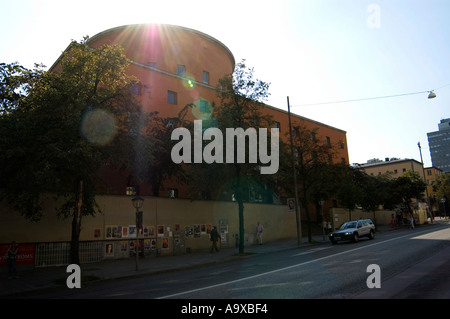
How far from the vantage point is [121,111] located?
14.2m

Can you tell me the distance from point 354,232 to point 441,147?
187 meters

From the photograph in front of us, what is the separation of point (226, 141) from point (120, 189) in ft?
37.2

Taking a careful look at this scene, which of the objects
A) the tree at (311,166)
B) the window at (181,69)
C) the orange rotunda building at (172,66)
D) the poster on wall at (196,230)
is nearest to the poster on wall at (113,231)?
the poster on wall at (196,230)

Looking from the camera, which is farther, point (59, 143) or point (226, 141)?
point (226, 141)

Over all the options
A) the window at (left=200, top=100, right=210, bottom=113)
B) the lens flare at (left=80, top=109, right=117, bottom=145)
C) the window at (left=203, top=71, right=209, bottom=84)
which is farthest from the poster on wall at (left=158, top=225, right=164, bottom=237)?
the window at (left=203, top=71, right=209, bottom=84)

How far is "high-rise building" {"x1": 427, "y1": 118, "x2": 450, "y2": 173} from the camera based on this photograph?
17288 cm

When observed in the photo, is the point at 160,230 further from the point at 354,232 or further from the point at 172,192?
the point at 354,232

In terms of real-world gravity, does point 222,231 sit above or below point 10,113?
below

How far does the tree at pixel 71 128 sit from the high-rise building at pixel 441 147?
197 metres

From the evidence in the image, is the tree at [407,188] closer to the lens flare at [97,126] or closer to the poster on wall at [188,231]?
the poster on wall at [188,231]

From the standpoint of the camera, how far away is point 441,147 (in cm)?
Answer: 17562
